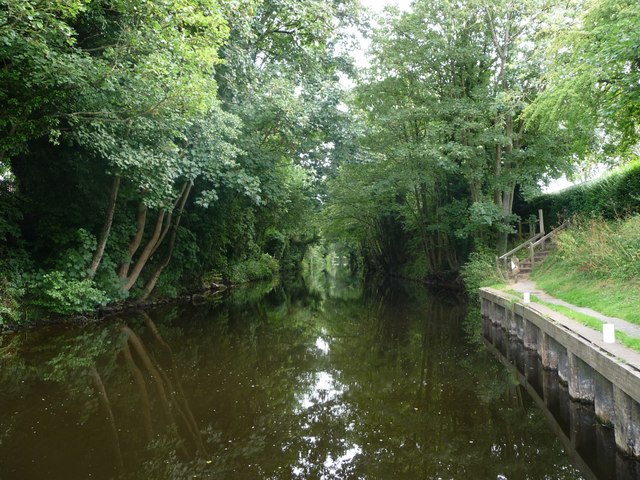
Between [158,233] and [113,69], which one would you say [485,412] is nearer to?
[113,69]

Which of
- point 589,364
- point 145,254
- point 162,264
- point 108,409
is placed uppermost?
point 145,254

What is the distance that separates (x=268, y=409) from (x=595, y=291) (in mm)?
7644

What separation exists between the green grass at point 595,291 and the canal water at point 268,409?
220cm

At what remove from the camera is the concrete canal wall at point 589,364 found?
480cm

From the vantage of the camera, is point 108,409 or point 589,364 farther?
point 108,409

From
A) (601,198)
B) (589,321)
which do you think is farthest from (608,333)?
(601,198)

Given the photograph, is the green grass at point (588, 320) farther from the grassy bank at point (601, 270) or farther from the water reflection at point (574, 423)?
the water reflection at point (574, 423)

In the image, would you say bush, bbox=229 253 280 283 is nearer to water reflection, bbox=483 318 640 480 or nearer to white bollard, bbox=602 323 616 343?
water reflection, bbox=483 318 640 480

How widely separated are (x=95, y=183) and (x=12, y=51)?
Answer: 8.09 m

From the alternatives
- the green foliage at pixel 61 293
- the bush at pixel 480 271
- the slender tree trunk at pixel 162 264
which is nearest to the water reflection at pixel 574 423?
the bush at pixel 480 271

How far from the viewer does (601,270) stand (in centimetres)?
1045

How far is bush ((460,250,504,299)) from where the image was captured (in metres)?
17.4

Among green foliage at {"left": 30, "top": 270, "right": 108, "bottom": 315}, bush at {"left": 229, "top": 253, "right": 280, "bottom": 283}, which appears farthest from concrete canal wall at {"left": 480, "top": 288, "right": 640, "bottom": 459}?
bush at {"left": 229, "top": 253, "right": 280, "bottom": 283}

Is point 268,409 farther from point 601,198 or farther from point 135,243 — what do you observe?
point 601,198
